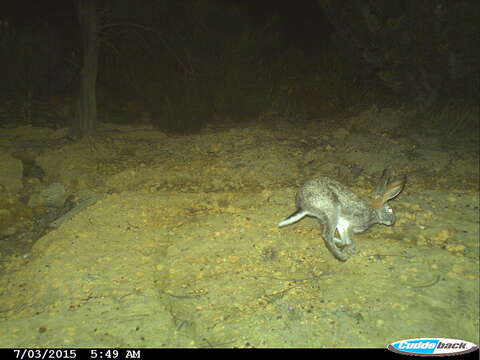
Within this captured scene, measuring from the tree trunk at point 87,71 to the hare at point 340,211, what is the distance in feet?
13.3

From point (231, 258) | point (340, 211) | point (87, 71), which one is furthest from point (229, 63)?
point (231, 258)

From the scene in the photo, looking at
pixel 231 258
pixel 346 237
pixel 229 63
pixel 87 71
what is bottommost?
pixel 231 258

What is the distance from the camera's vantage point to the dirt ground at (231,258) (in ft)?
8.55

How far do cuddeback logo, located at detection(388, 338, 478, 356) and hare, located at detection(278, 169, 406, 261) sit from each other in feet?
3.08

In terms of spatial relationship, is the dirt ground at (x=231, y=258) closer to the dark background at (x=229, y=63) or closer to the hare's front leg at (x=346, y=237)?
the hare's front leg at (x=346, y=237)

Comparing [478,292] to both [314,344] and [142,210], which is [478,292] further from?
[142,210]

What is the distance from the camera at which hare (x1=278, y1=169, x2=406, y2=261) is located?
3.35 metres

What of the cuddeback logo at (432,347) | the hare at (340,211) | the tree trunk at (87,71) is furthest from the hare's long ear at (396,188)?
the tree trunk at (87,71)

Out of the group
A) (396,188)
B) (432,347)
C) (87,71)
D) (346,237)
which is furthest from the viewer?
(87,71)

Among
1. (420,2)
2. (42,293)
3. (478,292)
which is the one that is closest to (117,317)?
(42,293)

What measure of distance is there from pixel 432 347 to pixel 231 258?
1.63 metres

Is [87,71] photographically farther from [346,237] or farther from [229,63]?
[346,237]

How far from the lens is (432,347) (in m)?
2.44

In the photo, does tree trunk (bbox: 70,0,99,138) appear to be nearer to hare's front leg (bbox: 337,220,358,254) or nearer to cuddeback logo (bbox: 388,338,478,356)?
hare's front leg (bbox: 337,220,358,254)
